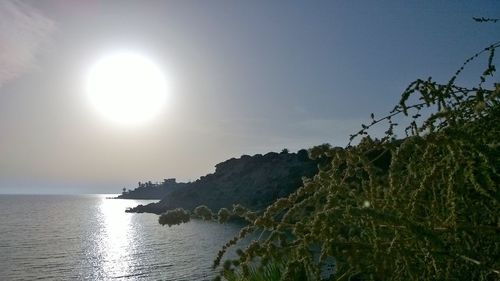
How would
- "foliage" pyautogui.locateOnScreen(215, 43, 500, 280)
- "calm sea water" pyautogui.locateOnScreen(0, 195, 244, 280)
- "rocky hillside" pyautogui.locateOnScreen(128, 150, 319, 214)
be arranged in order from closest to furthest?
"foliage" pyautogui.locateOnScreen(215, 43, 500, 280) < "calm sea water" pyautogui.locateOnScreen(0, 195, 244, 280) < "rocky hillside" pyautogui.locateOnScreen(128, 150, 319, 214)

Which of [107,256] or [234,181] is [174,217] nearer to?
[107,256]

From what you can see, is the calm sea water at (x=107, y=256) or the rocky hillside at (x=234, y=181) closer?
the calm sea water at (x=107, y=256)

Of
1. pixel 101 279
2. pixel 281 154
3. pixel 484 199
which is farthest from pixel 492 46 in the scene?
pixel 281 154

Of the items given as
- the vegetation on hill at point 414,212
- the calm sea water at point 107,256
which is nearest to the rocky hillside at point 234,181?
the calm sea water at point 107,256

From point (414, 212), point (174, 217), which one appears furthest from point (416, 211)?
point (174, 217)

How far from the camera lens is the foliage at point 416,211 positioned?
56.5 inches

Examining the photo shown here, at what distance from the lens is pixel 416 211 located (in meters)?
1.76

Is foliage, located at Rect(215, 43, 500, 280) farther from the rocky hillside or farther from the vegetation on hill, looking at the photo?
the rocky hillside

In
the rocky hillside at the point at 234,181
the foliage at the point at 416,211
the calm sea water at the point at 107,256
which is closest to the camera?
the foliage at the point at 416,211

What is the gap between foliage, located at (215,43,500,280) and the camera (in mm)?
1436

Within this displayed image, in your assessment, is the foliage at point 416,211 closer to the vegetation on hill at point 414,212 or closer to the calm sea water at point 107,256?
the vegetation on hill at point 414,212

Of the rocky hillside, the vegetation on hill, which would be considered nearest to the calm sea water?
the rocky hillside

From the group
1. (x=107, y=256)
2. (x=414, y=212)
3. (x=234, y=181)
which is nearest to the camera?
(x=414, y=212)

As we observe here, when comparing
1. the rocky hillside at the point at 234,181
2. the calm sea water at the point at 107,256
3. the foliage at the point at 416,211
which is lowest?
the calm sea water at the point at 107,256
